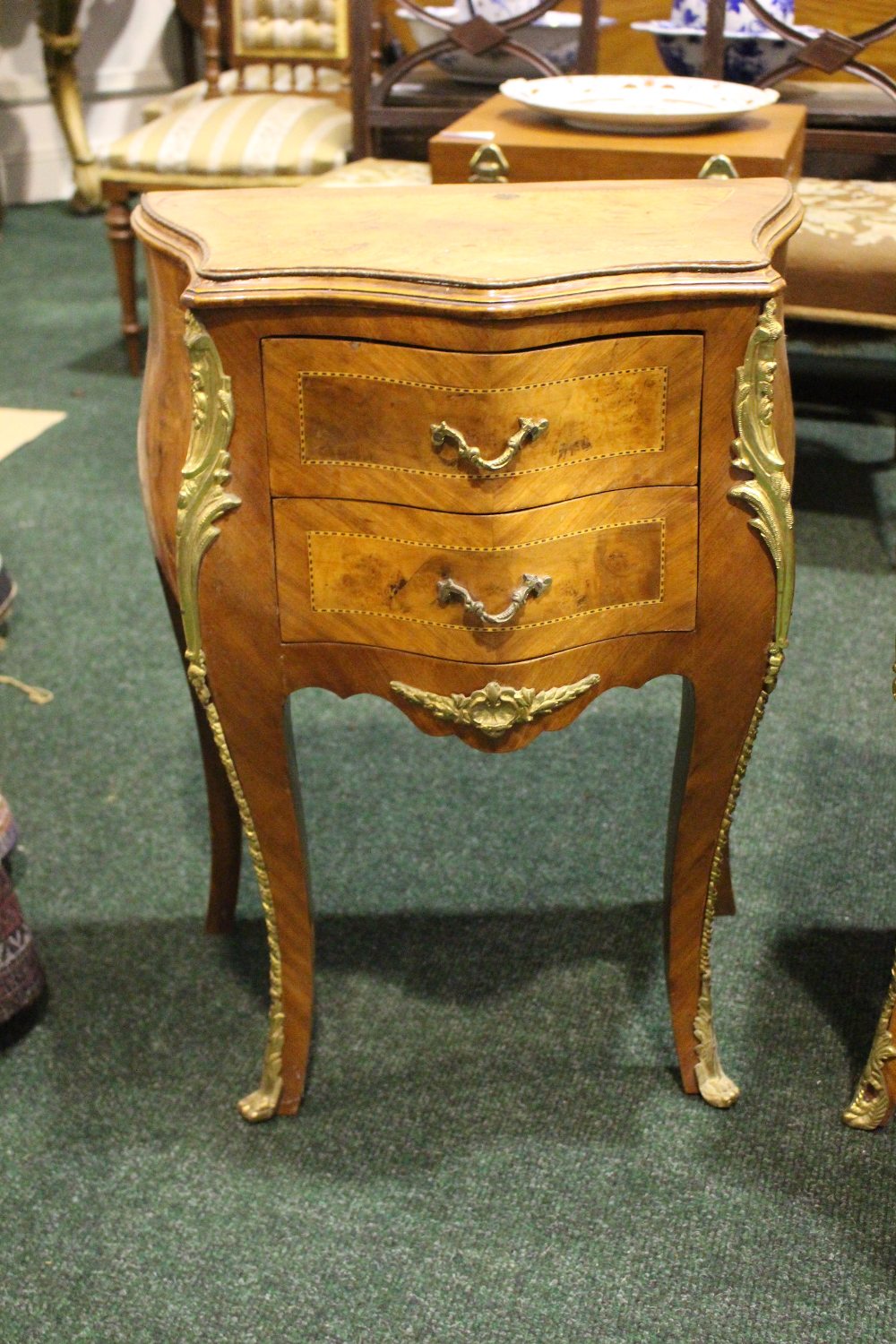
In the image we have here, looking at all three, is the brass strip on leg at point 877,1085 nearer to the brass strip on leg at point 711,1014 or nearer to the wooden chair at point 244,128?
the brass strip on leg at point 711,1014

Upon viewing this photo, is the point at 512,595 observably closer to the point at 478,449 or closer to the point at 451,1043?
the point at 478,449

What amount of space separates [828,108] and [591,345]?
1843 millimetres

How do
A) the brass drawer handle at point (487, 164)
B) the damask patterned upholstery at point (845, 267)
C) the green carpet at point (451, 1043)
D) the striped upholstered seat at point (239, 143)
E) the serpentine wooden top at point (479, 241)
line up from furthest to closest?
the striped upholstered seat at point (239, 143)
the damask patterned upholstery at point (845, 267)
the brass drawer handle at point (487, 164)
the green carpet at point (451, 1043)
the serpentine wooden top at point (479, 241)

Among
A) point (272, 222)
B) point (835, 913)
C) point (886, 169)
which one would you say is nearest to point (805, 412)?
point (886, 169)

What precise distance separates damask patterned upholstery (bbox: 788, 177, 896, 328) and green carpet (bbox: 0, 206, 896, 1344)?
1.73ft

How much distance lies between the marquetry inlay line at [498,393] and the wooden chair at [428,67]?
1.74 m

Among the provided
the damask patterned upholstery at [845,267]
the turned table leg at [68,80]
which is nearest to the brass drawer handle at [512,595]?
the damask patterned upholstery at [845,267]

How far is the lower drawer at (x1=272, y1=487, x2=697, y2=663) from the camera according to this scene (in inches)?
43.7

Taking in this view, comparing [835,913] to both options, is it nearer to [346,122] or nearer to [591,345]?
[591,345]

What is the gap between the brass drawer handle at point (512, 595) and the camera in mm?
1109

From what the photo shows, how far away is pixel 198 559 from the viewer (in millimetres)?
1157

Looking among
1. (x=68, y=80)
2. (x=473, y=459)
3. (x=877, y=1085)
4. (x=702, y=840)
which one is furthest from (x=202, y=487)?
(x=68, y=80)

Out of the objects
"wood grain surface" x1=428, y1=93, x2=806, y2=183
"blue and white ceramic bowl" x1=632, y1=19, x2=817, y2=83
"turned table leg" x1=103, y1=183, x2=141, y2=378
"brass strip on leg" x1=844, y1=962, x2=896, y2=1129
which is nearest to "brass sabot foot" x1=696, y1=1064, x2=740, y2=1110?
"brass strip on leg" x1=844, y1=962, x2=896, y2=1129

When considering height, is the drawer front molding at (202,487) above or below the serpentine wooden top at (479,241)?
below
